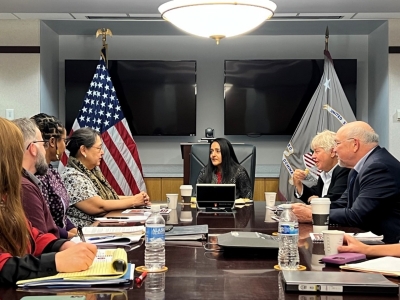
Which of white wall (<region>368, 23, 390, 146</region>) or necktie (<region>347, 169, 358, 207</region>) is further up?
white wall (<region>368, 23, 390, 146</region>)

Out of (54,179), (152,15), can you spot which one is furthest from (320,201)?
(152,15)

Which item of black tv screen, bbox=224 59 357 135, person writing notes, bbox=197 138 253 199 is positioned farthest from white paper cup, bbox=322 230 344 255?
black tv screen, bbox=224 59 357 135

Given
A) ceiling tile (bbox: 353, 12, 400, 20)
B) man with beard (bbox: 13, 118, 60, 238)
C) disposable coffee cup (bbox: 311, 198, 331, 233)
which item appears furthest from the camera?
ceiling tile (bbox: 353, 12, 400, 20)

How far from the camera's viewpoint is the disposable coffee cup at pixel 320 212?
8.00ft

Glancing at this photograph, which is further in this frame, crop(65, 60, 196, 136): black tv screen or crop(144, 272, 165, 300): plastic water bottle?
crop(65, 60, 196, 136): black tv screen

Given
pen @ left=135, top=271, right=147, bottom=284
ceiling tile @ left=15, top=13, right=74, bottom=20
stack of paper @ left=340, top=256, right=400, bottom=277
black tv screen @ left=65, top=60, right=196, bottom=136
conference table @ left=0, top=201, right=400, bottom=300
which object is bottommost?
conference table @ left=0, top=201, right=400, bottom=300

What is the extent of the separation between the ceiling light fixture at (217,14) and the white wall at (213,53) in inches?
109

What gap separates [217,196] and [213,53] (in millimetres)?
3167

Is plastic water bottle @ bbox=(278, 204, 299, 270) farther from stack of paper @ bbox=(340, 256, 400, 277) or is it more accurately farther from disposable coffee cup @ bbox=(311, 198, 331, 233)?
disposable coffee cup @ bbox=(311, 198, 331, 233)

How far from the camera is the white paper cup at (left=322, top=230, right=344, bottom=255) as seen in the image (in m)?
1.92

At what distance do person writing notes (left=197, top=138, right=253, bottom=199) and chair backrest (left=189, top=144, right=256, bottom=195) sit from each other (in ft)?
0.45

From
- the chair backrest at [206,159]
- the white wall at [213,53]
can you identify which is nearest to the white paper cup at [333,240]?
the chair backrest at [206,159]

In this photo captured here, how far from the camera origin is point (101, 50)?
5977 millimetres

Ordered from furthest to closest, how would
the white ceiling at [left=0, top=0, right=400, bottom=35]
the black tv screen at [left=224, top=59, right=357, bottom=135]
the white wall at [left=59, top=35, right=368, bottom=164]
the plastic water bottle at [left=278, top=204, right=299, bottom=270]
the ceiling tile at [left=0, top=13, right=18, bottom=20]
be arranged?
the white wall at [left=59, top=35, right=368, bottom=164]
the black tv screen at [left=224, top=59, right=357, bottom=135]
the ceiling tile at [left=0, top=13, right=18, bottom=20]
the white ceiling at [left=0, top=0, right=400, bottom=35]
the plastic water bottle at [left=278, top=204, right=299, bottom=270]
